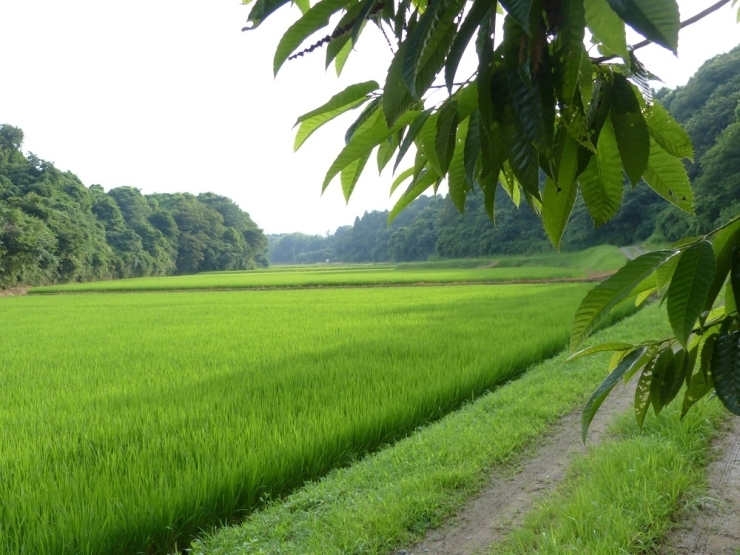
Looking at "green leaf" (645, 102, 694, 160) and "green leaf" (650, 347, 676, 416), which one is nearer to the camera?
"green leaf" (645, 102, 694, 160)

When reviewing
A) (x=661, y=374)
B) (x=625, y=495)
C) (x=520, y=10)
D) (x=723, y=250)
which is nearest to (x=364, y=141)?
(x=520, y=10)

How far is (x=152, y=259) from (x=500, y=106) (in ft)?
165

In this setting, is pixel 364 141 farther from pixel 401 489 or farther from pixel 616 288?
pixel 401 489

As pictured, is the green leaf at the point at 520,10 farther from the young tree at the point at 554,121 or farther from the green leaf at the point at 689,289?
the green leaf at the point at 689,289

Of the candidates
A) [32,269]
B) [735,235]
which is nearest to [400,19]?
[735,235]

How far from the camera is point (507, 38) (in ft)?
1.45

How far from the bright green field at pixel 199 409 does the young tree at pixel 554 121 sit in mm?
2202

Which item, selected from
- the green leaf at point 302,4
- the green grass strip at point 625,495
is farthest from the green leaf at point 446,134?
the green grass strip at point 625,495

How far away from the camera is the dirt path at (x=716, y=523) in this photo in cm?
184

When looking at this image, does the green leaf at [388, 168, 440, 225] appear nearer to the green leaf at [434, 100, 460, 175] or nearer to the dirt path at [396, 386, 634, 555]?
the green leaf at [434, 100, 460, 175]

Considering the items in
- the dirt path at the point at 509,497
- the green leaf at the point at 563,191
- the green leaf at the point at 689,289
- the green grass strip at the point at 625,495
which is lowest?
the dirt path at the point at 509,497

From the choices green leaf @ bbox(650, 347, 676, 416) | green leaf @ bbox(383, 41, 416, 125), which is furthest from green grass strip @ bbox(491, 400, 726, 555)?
green leaf @ bbox(383, 41, 416, 125)

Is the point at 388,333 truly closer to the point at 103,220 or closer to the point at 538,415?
the point at 538,415

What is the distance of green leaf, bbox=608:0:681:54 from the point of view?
1.10 ft
